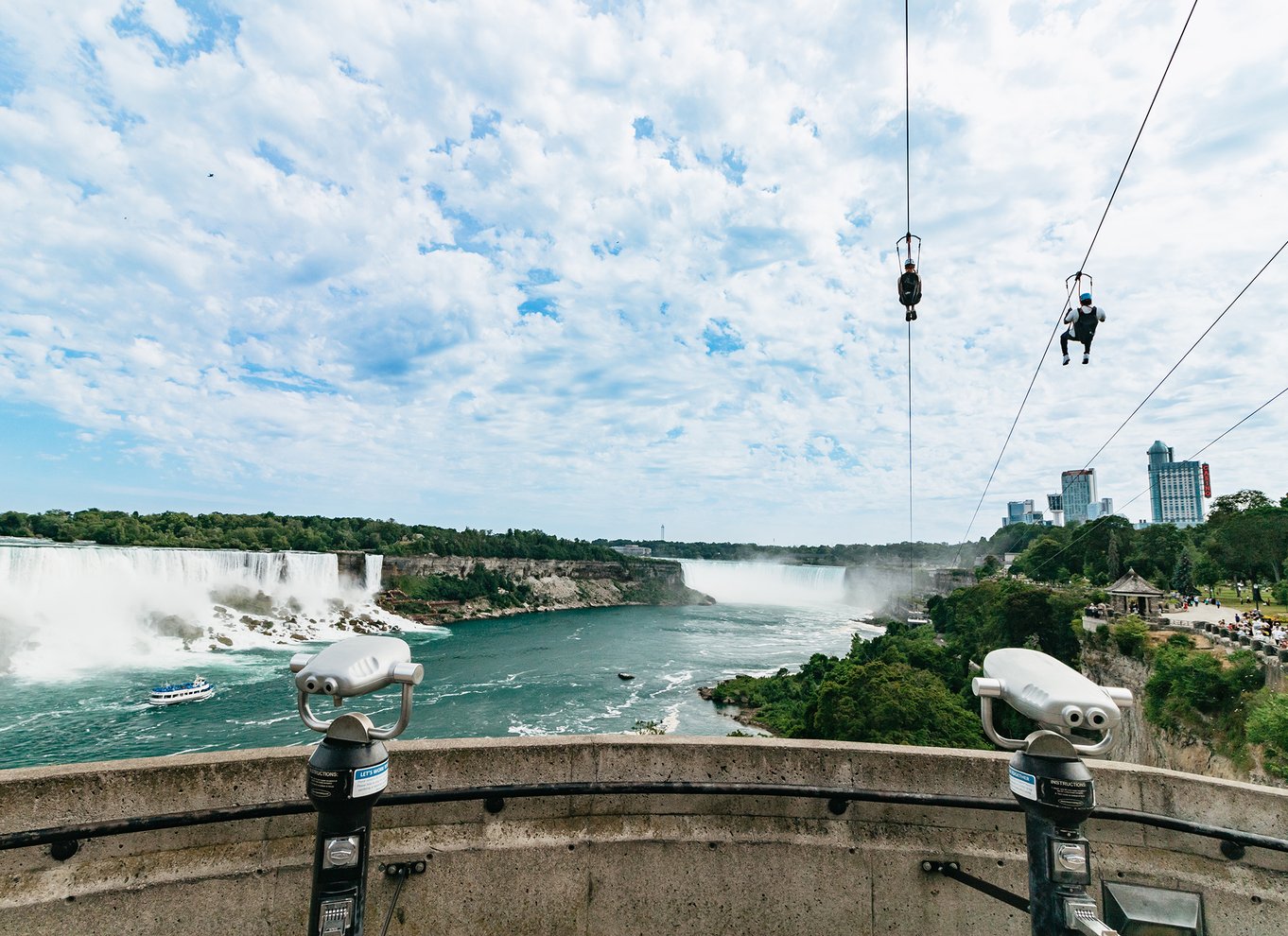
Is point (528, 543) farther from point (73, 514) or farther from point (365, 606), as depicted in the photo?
point (73, 514)

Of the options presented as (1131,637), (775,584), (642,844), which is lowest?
(775,584)

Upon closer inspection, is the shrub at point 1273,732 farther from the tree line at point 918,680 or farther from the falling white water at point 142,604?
the falling white water at point 142,604

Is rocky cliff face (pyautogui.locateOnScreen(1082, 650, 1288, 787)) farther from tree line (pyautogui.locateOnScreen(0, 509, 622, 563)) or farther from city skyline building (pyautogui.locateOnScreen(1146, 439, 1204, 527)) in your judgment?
city skyline building (pyautogui.locateOnScreen(1146, 439, 1204, 527))

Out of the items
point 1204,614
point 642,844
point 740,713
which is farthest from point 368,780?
point 1204,614

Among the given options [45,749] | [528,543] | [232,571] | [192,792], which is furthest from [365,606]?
[192,792]

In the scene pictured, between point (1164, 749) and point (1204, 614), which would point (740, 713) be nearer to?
point (1164, 749)

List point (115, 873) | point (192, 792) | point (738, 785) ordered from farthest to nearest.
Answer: point (738, 785), point (192, 792), point (115, 873)
